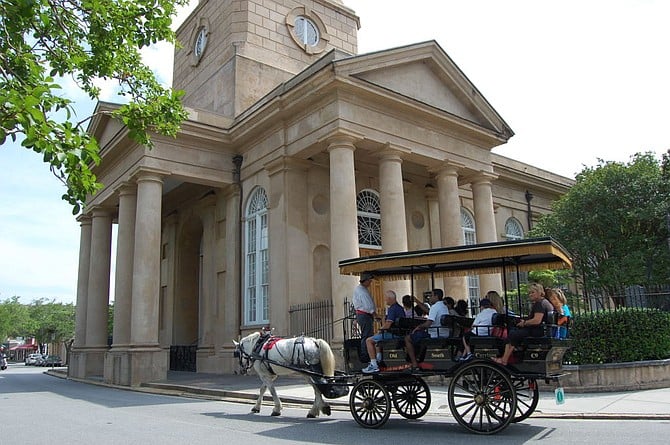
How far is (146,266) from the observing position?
19391mm

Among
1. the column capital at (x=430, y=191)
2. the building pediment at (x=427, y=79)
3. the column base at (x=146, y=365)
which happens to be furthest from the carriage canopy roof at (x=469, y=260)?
the column capital at (x=430, y=191)

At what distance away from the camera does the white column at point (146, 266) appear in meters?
19.1

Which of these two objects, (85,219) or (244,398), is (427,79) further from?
(85,219)

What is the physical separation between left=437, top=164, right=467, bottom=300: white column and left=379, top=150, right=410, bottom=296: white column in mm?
2172

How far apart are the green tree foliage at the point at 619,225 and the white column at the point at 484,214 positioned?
3731 millimetres

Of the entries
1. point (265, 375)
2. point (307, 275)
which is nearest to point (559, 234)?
point (307, 275)

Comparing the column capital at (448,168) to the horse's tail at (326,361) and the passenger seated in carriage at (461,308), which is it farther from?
the horse's tail at (326,361)

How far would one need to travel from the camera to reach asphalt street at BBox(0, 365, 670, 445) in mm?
7629

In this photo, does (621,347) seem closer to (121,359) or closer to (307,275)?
(307,275)

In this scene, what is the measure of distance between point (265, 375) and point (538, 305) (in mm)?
5202

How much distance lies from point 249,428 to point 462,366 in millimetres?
3390

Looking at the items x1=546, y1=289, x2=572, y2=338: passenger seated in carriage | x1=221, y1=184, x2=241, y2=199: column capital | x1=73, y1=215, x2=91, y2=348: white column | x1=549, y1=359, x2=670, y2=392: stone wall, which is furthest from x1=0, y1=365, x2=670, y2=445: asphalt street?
x1=73, y1=215, x2=91, y2=348: white column

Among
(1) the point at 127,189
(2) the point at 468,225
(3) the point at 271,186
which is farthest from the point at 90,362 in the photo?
(2) the point at 468,225

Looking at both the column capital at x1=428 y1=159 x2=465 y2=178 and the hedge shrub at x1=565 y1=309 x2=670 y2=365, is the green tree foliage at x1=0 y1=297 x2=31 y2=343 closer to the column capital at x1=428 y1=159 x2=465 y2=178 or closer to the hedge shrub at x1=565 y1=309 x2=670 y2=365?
the column capital at x1=428 y1=159 x2=465 y2=178
